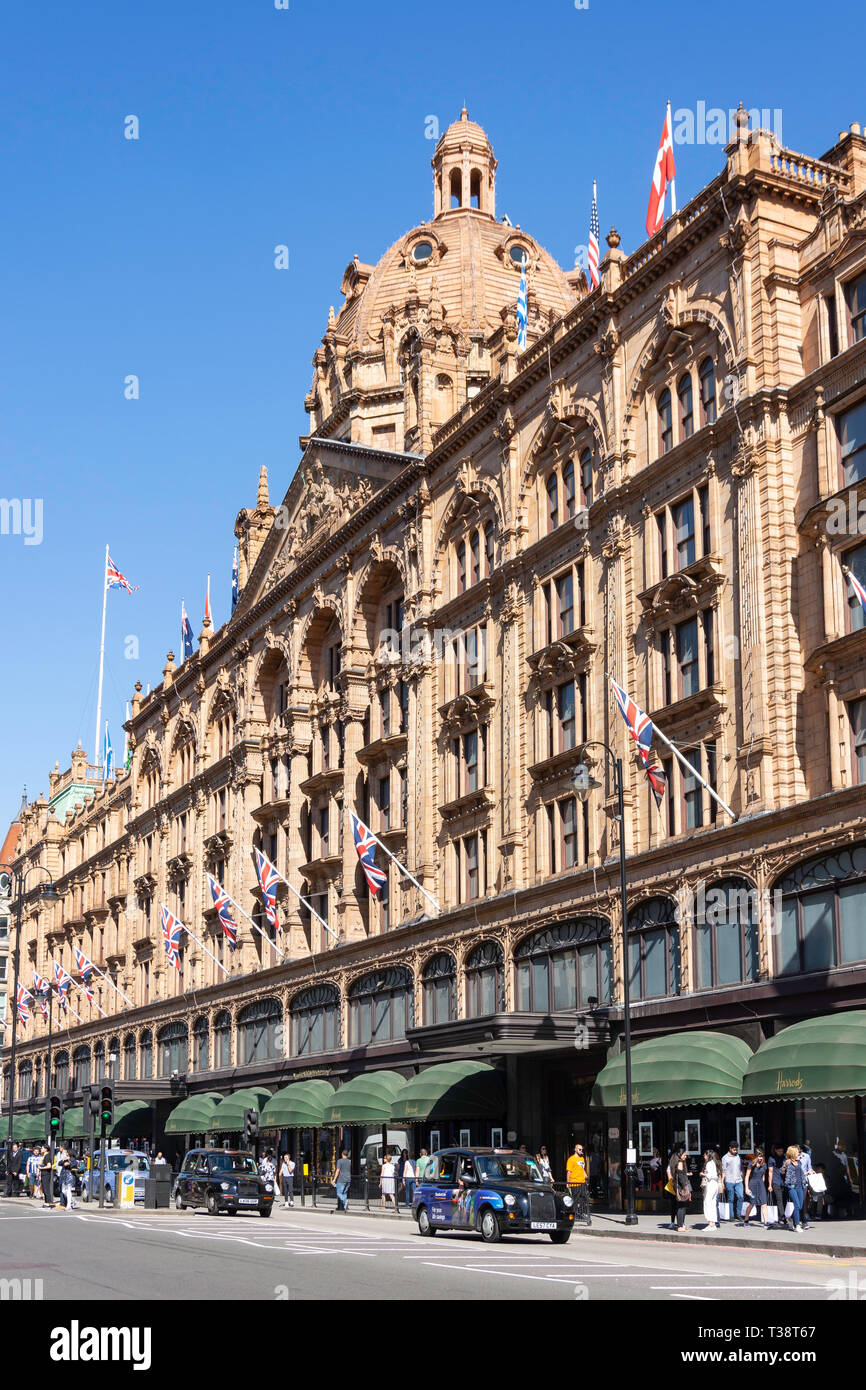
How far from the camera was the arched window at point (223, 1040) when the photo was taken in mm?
73375

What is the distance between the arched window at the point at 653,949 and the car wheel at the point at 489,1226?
37.5ft

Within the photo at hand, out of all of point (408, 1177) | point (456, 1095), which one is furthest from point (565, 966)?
point (408, 1177)

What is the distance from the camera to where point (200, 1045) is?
77312 millimetres

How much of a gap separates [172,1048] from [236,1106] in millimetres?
18241

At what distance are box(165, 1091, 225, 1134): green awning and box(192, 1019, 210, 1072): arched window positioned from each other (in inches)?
192

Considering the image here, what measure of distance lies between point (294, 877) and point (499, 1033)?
26744 millimetres

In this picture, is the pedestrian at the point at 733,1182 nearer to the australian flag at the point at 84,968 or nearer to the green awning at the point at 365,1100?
the green awning at the point at 365,1100

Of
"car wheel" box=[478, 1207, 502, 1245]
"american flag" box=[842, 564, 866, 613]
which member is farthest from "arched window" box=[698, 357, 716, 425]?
"car wheel" box=[478, 1207, 502, 1245]

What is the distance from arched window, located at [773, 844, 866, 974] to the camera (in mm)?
33969

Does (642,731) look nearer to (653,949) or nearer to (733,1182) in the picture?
(653,949)
